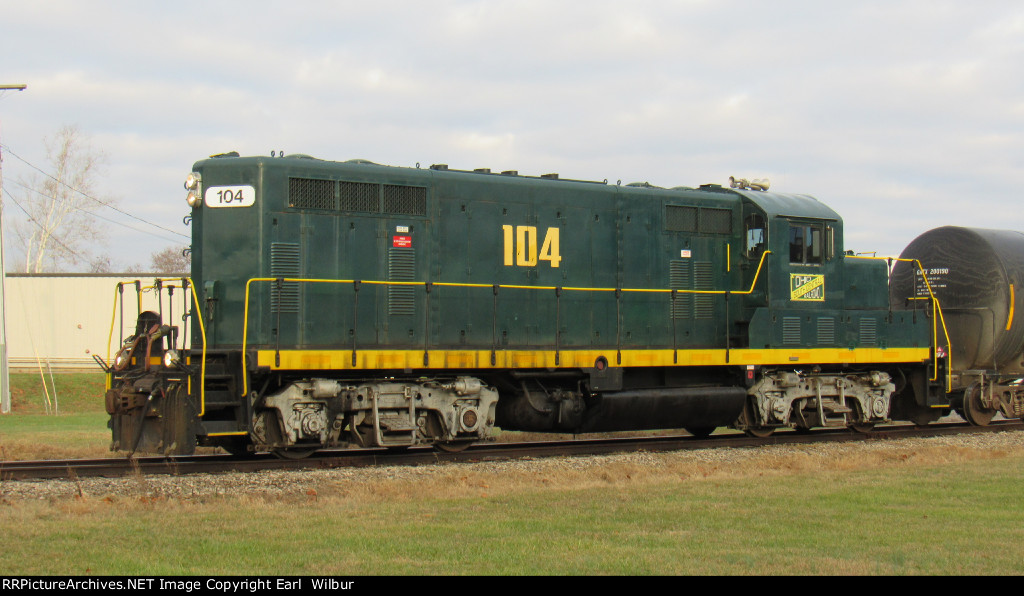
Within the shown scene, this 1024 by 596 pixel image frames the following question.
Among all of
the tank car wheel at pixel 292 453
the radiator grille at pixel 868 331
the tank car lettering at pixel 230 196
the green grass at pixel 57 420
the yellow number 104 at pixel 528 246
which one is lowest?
the green grass at pixel 57 420

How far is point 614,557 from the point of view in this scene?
639cm

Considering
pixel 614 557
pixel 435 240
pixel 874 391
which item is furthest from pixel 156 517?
pixel 874 391

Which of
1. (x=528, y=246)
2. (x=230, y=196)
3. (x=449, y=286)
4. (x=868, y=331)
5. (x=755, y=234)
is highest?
(x=230, y=196)

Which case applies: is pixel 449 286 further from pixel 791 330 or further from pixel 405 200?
pixel 791 330

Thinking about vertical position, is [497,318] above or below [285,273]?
below

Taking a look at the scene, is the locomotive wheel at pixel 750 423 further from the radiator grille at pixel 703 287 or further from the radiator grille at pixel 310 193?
the radiator grille at pixel 310 193

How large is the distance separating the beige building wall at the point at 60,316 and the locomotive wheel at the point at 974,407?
3195 cm

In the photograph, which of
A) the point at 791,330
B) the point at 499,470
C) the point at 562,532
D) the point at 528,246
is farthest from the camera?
the point at 791,330

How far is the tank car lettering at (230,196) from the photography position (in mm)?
11766

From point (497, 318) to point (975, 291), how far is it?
9.74m

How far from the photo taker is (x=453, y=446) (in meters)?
12.8

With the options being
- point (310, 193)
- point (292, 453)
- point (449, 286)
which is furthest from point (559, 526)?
point (310, 193)

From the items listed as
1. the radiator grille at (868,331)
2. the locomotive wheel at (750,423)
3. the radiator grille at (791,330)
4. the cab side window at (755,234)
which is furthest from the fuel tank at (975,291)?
the locomotive wheel at (750,423)
